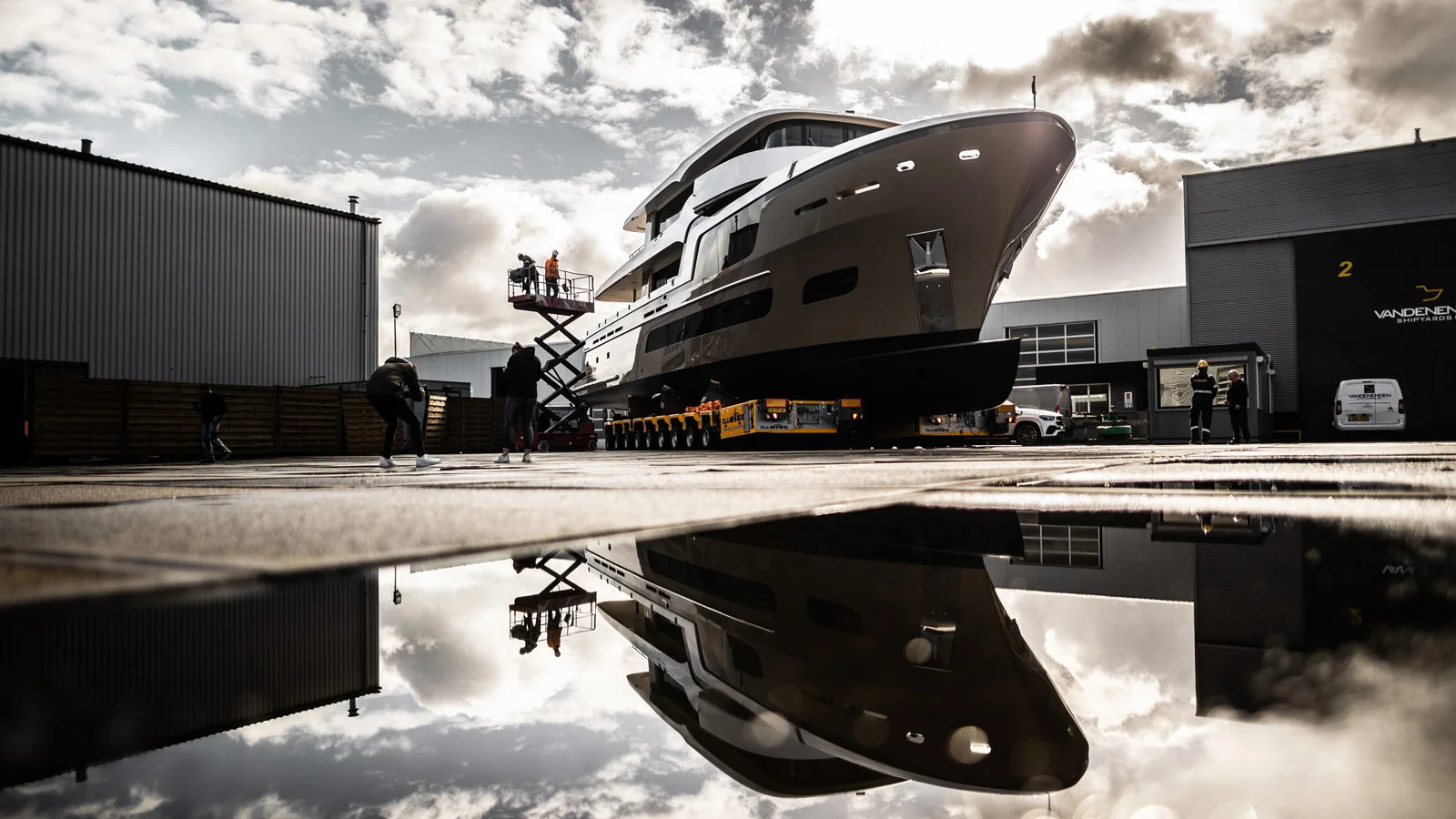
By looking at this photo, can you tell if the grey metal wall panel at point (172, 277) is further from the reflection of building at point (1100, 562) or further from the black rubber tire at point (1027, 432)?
the reflection of building at point (1100, 562)

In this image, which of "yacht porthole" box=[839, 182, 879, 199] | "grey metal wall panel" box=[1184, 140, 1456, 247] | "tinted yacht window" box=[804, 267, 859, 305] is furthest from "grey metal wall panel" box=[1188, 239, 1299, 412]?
"yacht porthole" box=[839, 182, 879, 199]

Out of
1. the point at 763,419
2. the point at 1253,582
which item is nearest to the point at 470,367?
the point at 763,419

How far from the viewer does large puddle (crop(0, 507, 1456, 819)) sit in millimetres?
565

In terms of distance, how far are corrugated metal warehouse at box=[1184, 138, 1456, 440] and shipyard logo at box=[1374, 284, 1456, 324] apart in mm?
34

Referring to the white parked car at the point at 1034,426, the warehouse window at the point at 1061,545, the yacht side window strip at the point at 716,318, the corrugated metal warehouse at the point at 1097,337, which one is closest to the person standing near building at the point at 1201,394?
the white parked car at the point at 1034,426

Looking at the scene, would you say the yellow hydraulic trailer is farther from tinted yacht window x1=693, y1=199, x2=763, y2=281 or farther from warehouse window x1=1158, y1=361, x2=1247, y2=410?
warehouse window x1=1158, y1=361, x2=1247, y2=410

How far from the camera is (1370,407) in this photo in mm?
23031

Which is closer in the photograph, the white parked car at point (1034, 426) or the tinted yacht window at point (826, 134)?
the tinted yacht window at point (826, 134)

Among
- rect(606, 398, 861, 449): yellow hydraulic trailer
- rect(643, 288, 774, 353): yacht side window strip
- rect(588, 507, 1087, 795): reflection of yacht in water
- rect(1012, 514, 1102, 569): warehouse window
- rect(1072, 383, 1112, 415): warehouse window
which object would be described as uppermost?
rect(643, 288, 774, 353): yacht side window strip

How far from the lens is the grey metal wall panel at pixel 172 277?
19.9 meters

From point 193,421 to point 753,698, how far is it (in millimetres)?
22061

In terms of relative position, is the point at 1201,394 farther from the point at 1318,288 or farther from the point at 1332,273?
the point at 1332,273

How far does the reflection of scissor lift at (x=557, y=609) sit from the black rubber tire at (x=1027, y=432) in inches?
901

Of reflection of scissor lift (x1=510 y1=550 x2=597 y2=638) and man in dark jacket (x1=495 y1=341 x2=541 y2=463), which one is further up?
man in dark jacket (x1=495 y1=341 x2=541 y2=463)
